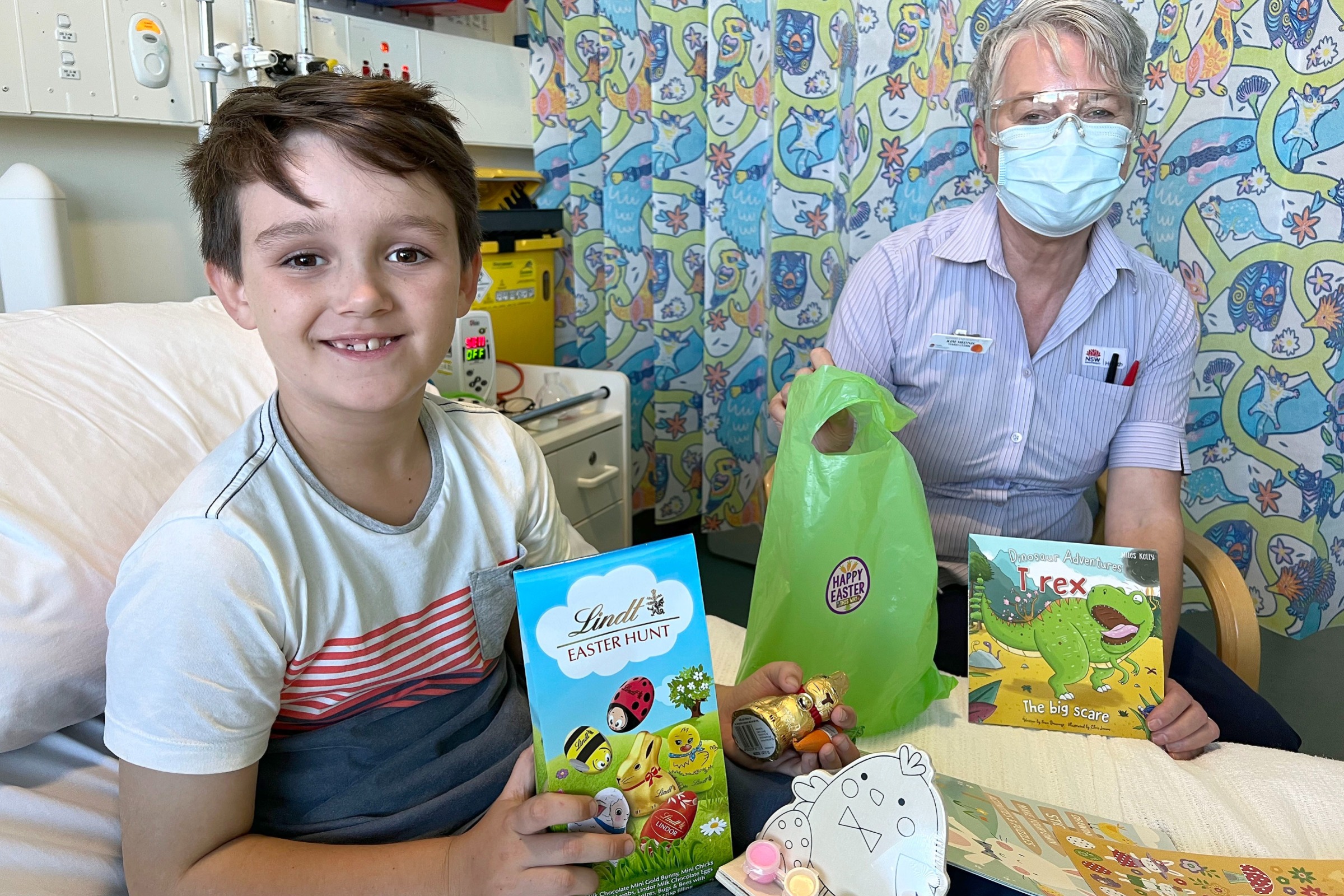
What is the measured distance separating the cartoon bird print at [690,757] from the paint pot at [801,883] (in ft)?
0.33

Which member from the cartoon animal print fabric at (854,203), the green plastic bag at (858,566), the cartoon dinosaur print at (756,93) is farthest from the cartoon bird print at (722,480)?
the green plastic bag at (858,566)

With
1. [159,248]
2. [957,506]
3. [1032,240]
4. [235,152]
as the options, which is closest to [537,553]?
[235,152]

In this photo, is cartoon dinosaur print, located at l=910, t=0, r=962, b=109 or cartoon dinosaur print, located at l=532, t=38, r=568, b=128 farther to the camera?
cartoon dinosaur print, located at l=532, t=38, r=568, b=128

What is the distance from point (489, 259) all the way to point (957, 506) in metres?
1.51

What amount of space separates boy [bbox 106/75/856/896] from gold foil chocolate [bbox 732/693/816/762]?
47 millimetres

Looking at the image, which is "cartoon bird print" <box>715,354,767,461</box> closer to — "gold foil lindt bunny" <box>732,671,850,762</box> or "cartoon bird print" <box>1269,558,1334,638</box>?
"cartoon bird print" <box>1269,558,1334,638</box>

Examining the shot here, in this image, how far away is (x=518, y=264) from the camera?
261 centimetres

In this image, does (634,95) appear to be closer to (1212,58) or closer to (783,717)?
(1212,58)

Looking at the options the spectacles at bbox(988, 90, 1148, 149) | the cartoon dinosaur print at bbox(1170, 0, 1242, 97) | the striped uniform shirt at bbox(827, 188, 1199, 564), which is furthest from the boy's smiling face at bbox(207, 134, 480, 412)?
the cartoon dinosaur print at bbox(1170, 0, 1242, 97)

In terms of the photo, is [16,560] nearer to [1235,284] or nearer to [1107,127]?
[1107,127]

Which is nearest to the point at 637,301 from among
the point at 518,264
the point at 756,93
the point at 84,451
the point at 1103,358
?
the point at 518,264

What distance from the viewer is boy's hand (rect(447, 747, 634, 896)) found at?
28.1 inches

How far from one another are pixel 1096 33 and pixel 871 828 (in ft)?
3.93

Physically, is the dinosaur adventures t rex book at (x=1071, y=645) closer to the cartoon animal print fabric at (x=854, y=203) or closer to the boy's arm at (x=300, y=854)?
the boy's arm at (x=300, y=854)
